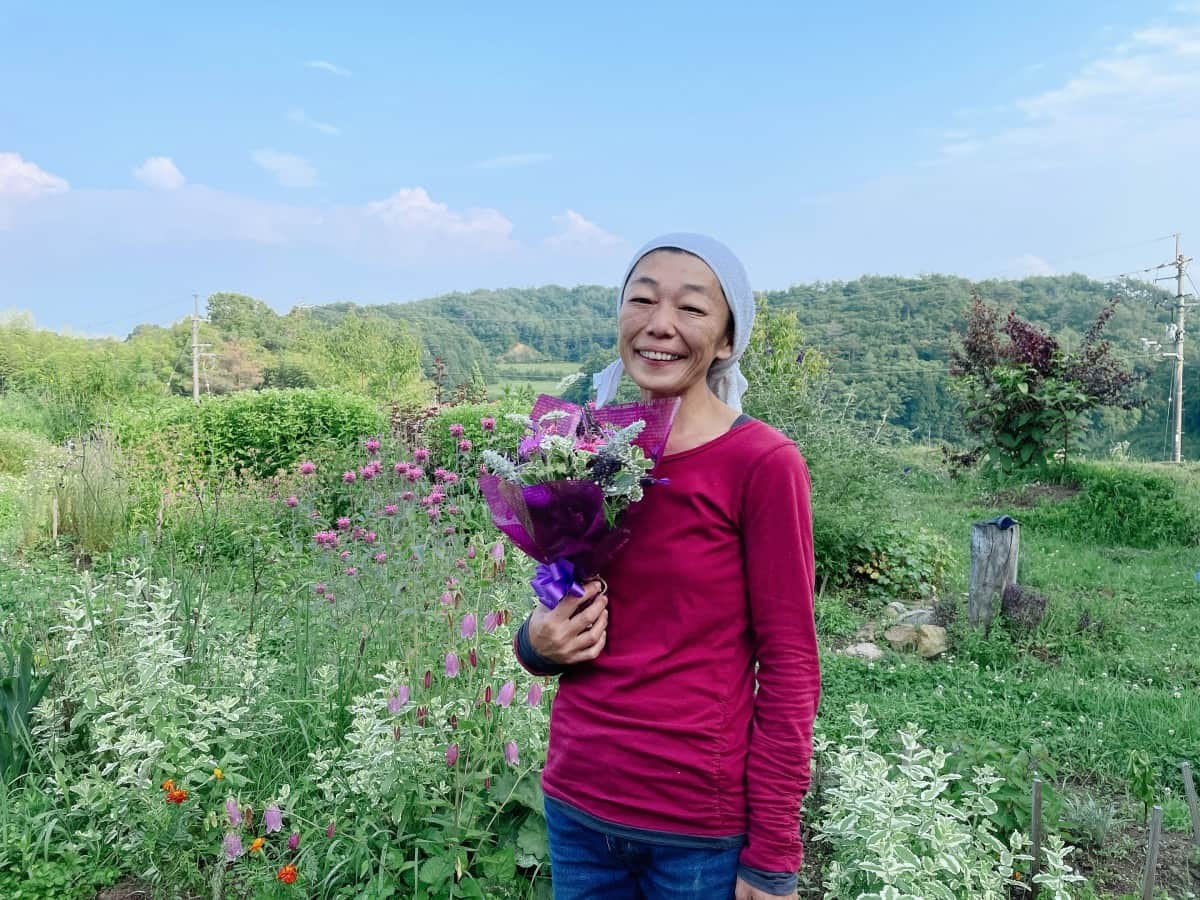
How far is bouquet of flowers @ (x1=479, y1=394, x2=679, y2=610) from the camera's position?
47.3 inches

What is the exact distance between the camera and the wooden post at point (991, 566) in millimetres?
5629

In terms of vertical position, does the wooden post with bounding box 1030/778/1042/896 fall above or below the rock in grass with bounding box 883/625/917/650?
above

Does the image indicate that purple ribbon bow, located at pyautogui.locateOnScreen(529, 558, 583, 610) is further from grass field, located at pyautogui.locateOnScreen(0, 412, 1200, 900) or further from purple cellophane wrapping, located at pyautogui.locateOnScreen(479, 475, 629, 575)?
grass field, located at pyautogui.locateOnScreen(0, 412, 1200, 900)

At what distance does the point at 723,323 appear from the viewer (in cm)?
139

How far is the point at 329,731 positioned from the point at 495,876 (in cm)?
96

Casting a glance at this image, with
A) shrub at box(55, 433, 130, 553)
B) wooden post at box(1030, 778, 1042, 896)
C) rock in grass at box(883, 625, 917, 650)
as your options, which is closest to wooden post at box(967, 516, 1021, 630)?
rock in grass at box(883, 625, 917, 650)

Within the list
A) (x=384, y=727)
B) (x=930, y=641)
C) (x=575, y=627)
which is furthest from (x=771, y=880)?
(x=930, y=641)

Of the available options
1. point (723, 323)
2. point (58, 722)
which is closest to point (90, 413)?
point (58, 722)

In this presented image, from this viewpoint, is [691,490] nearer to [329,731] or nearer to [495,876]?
[495,876]

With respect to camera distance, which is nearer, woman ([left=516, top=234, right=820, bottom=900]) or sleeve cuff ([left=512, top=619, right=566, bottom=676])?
woman ([left=516, top=234, right=820, bottom=900])

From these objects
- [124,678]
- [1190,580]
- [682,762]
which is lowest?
[1190,580]

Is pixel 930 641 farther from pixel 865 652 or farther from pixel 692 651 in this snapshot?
pixel 692 651

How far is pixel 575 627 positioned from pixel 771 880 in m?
0.47

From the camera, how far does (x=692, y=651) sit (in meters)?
1.31
